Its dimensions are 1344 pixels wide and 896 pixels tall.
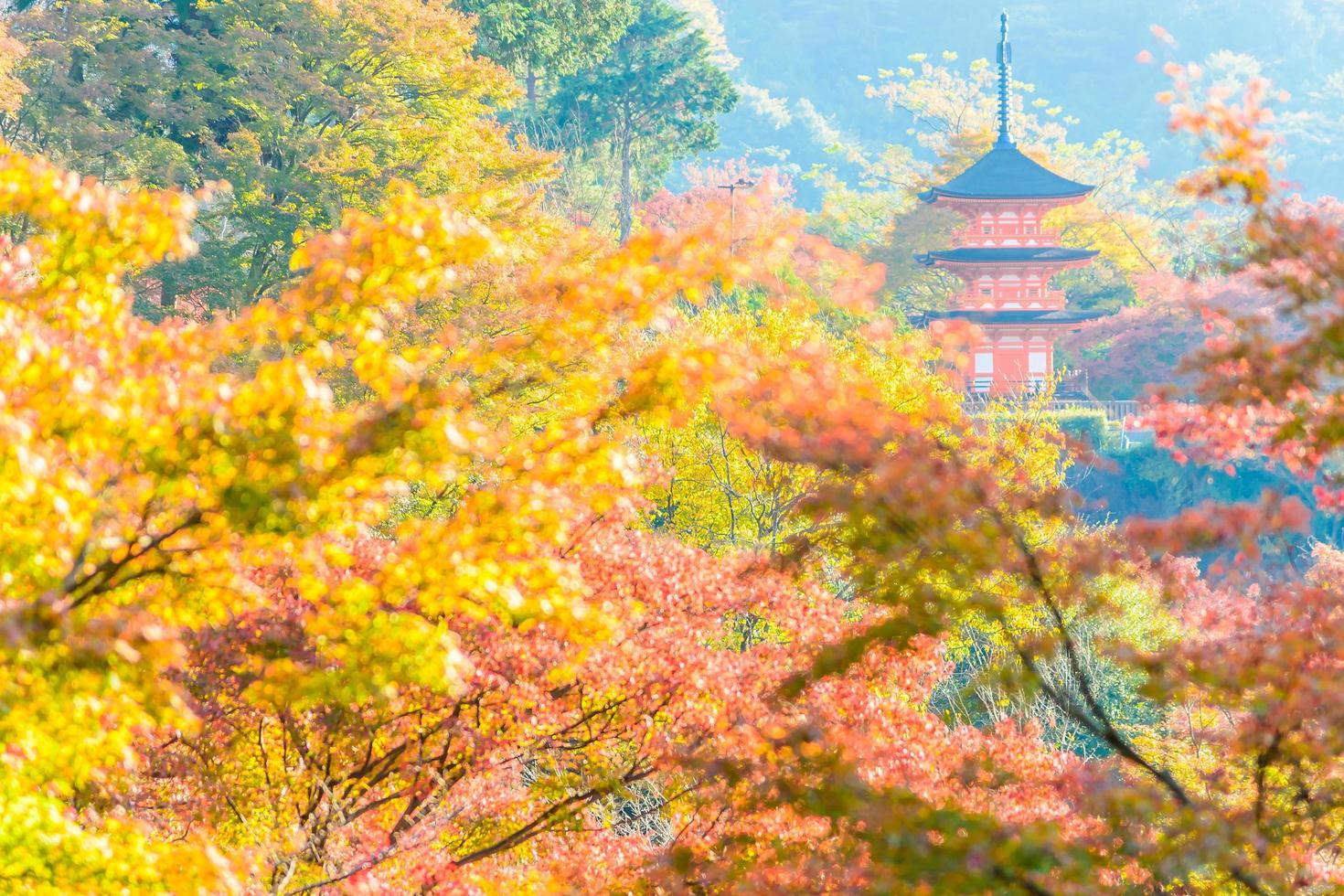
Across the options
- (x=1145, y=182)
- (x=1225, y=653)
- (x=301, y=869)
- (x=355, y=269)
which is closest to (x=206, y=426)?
(x=355, y=269)

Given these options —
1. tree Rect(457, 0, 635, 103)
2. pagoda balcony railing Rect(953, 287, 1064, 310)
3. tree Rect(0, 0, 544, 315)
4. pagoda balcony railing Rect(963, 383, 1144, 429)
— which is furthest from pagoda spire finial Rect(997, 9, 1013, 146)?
tree Rect(0, 0, 544, 315)

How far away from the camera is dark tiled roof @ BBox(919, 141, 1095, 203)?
3766cm

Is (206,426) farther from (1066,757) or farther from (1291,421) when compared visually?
(1066,757)

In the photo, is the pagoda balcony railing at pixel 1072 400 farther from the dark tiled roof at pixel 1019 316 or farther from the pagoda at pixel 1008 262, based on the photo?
the dark tiled roof at pixel 1019 316

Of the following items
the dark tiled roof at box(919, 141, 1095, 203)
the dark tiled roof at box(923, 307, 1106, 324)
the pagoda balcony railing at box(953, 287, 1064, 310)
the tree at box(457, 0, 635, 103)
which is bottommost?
the dark tiled roof at box(923, 307, 1106, 324)

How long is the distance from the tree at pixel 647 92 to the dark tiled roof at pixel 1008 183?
676 cm

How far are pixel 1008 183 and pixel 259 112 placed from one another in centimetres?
2162

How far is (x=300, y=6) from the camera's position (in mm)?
24672

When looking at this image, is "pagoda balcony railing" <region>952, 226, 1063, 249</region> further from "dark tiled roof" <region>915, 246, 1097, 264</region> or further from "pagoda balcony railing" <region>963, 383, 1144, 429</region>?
"pagoda balcony railing" <region>963, 383, 1144, 429</region>

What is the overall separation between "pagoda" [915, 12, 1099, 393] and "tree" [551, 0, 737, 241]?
6.94 metres

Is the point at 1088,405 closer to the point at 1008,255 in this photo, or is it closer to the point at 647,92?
the point at 1008,255

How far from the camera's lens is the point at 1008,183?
38219 mm

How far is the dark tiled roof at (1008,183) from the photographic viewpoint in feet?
124

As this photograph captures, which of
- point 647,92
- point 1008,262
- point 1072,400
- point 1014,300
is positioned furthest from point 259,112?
point 1072,400
